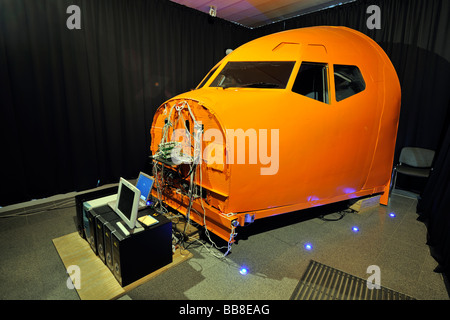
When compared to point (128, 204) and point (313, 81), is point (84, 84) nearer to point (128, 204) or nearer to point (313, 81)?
point (128, 204)

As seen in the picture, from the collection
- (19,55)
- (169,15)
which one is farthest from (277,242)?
(169,15)

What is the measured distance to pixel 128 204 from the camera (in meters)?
2.37

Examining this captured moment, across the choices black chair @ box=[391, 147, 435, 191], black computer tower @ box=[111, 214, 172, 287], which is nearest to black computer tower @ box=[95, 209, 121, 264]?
black computer tower @ box=[111, 214, 172, 287]

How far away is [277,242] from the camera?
10.2 ft

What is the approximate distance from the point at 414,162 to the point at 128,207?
4988 mm

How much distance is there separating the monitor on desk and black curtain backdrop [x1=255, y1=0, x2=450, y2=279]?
411cm

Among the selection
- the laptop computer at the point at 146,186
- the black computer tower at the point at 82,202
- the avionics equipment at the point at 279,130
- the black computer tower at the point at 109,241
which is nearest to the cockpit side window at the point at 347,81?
the avionics equipment at the point at 279,130

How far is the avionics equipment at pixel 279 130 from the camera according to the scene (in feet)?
8.18

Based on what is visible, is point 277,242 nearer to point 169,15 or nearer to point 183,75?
point 183,75

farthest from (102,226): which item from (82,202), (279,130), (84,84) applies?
(84,84)

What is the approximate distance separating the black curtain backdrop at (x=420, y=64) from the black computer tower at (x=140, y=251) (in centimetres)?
384

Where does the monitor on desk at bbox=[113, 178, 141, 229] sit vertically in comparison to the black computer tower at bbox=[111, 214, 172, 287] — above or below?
above

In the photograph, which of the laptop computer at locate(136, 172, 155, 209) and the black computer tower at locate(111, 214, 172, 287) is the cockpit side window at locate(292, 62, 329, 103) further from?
the black computer tower at locate(111, 214, 172, 287)

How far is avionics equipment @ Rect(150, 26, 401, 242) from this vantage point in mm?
2494
